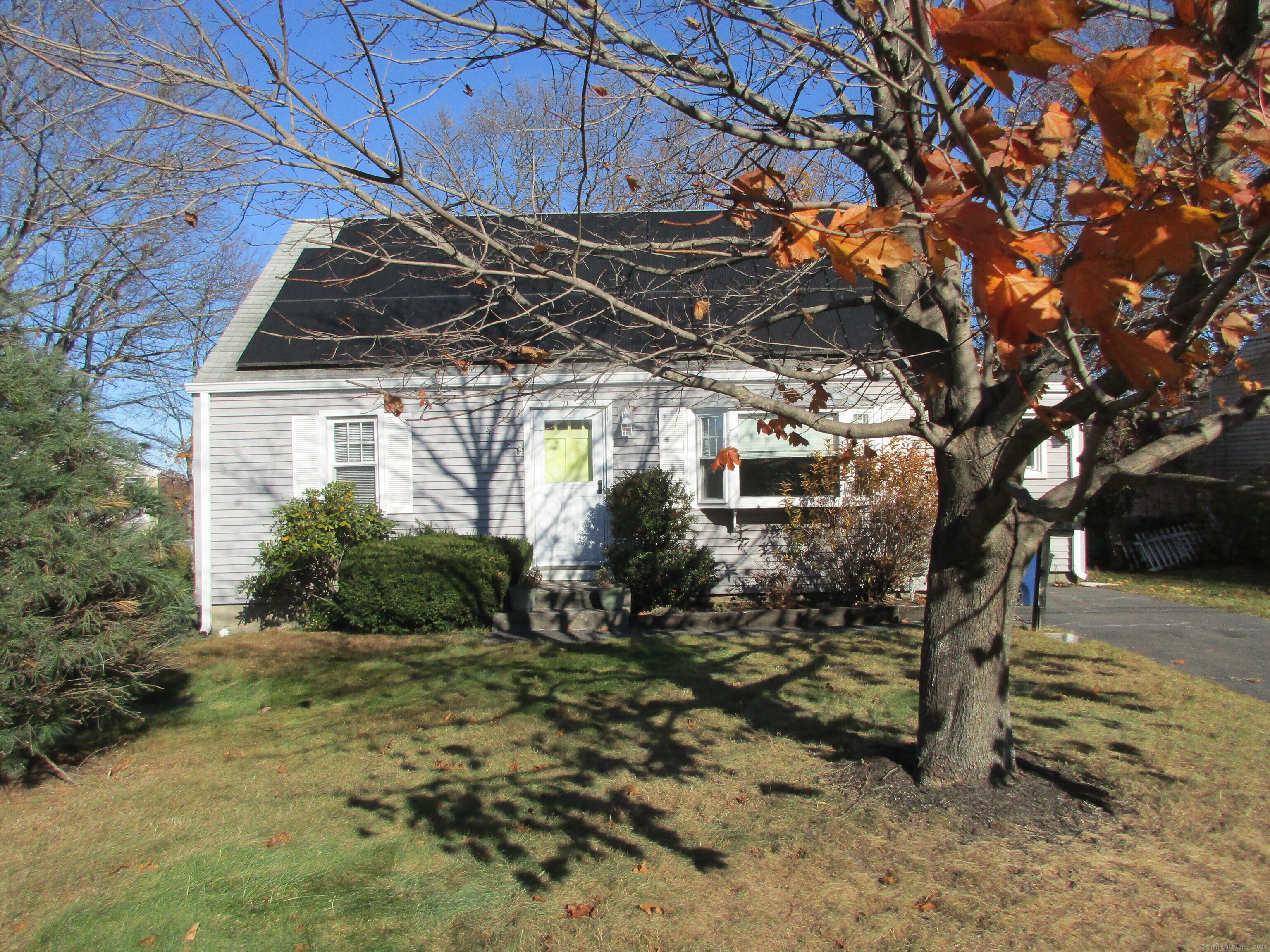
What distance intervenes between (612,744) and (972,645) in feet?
8.29

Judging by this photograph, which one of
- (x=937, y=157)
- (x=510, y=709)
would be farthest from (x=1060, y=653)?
(x=937, y=157)

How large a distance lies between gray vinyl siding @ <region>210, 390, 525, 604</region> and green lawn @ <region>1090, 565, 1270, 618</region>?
9.45 metres

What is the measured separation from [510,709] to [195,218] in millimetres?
4189

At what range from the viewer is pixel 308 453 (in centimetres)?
1108

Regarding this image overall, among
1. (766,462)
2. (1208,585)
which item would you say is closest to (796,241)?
(766,462)

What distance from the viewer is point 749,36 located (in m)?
5.04

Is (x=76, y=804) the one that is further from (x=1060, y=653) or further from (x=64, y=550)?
(x=1060, y=653)

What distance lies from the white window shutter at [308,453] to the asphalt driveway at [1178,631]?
9.32 metres

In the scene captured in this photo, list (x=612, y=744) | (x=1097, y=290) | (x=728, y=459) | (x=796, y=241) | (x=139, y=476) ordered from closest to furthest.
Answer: (x=1097, y=290), (x=796, y=241), (x=612, y=744), (x=728, y=459), (x=139, y=476)

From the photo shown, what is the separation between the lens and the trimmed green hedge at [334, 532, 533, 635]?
955 cm

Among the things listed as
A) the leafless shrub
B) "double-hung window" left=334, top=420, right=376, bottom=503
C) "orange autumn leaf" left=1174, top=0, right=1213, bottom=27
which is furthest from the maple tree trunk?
"double-hung window" left=334, top=420, right=376, bottom=503

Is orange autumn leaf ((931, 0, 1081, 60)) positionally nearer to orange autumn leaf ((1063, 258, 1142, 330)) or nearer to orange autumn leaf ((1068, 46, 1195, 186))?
orange autumn leaf ((1068, 46, 1195, 186))

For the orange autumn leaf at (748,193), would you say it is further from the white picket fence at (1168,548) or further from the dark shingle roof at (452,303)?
the white picket fence at (1168,548)

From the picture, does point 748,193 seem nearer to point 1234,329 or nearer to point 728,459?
point 1234,329
